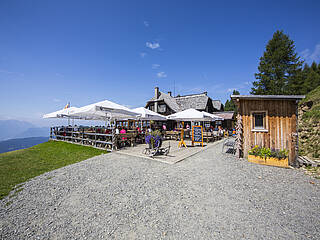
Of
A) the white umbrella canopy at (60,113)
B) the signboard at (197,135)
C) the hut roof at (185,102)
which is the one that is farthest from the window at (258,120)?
the hut roof at (185,102)

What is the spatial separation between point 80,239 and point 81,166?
14.7ft

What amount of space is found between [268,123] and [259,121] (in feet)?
1.33

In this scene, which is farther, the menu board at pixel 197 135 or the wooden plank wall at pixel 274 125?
the menu board at pixel 197 135

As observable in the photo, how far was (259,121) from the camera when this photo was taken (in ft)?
24.1

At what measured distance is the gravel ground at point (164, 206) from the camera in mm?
2533

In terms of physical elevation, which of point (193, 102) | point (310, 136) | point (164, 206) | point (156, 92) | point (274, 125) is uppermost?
point (156, 92)

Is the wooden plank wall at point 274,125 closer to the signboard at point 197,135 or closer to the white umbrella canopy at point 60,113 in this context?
the signboard at point 197,135

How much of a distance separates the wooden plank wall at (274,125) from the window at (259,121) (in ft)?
0.46

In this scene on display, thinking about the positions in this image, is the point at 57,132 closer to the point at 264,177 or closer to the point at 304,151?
the point at 264,177

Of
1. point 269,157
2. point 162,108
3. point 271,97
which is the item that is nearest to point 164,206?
point 269,157

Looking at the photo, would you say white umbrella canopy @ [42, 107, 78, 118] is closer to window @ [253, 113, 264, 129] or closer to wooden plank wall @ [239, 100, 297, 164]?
wooden plank wall @ [239, 100, 297, 164]

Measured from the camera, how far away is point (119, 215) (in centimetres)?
299

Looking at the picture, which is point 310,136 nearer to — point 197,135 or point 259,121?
point 259,121

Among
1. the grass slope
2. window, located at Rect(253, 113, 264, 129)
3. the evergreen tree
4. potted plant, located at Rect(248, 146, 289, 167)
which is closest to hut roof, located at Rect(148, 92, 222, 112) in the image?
the evergreen tree
